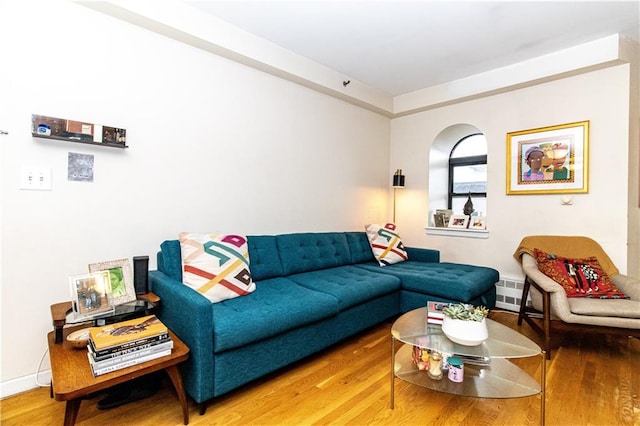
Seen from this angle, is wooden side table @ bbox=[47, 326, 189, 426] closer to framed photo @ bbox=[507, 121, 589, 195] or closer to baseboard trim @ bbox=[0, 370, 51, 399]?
baseboard trim @ bbox=[0, 370, 51, 399]

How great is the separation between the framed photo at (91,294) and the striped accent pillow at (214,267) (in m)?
0.42

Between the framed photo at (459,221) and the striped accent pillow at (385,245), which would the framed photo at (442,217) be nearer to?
the framed photo at (459,221)

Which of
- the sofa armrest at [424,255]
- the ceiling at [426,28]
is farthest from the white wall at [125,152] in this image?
the sofa armrest at [424,255]

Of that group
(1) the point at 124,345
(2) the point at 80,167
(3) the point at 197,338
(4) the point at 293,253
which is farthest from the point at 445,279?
(2) the point at 80,167

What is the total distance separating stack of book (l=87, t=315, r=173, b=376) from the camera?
133 centimetres

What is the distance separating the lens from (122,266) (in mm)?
1828

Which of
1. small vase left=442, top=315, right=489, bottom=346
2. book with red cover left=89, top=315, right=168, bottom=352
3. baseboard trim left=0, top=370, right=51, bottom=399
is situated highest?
book with red cover left=89, top=315, right=168, bottom=352

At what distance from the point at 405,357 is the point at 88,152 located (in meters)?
2.39

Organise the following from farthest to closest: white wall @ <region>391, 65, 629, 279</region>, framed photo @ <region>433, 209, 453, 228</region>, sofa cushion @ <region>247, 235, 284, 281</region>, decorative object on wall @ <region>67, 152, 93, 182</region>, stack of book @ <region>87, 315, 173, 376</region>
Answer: framed photo @ <region>433, 209, 453, 228</region> < white wall @ <region>391, 65, 629, 279</region> < sofa cushion @ <region>247, 235, 284, 281</region> < decorative object on wall @ <region>67, 152, 93, 182</region> < stack of book @ <region>87, 315, 173, 376</region>

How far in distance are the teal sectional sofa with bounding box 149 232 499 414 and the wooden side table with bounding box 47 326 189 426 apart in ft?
0.30

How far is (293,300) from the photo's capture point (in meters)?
1.99

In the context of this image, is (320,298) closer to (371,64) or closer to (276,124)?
(276,124)

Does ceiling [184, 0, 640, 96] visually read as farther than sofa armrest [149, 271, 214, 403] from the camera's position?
Yes

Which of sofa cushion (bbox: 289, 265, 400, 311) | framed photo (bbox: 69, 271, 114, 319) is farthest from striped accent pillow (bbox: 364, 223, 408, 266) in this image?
framed photo (bbox: 69, 271, 114, 319)
